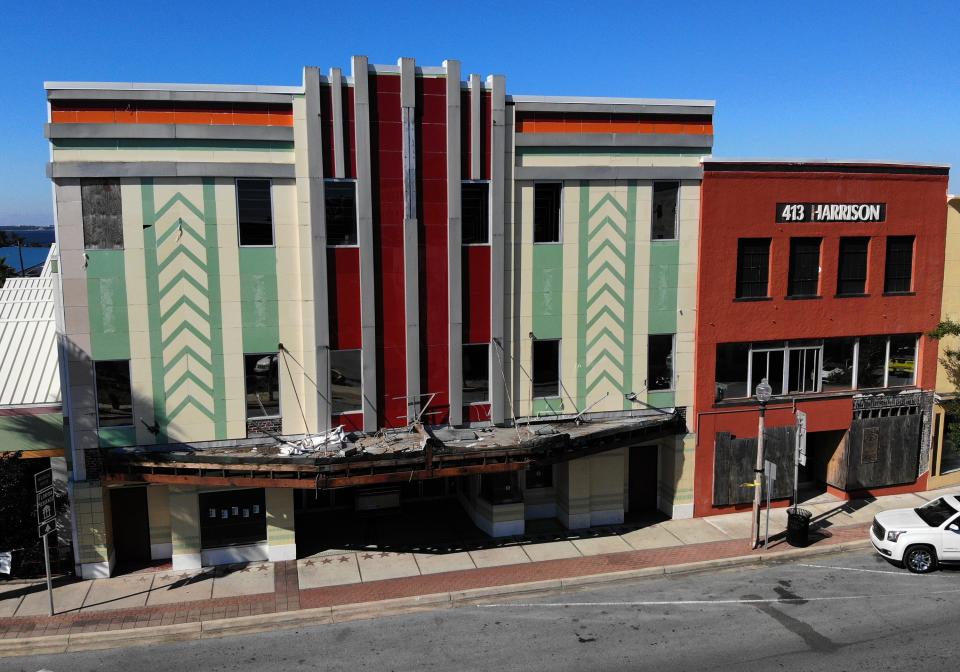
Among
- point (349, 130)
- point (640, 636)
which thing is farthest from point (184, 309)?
point (640, 636)

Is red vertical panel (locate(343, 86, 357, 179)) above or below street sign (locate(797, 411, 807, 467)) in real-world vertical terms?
above

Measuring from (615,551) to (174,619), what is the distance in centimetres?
1145

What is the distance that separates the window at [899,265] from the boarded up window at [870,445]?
4.55m

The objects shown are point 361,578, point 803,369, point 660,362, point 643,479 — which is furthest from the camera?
point 643,479

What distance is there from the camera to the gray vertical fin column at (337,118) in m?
19.2

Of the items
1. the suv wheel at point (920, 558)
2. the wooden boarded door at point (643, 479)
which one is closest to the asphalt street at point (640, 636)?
the suv wheel at point (920, 558)

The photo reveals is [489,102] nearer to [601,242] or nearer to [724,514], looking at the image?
[601,242]

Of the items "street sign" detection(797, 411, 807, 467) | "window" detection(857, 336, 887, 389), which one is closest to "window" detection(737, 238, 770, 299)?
"street sign" detection(797, 411, 807, 467)

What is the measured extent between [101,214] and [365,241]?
6392mm

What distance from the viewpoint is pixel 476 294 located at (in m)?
21.0

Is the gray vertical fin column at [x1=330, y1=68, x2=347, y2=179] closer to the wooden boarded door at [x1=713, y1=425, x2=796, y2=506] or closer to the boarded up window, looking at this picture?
the wooden boarded door at [x1=713, y1=425, x2=796, y2=506]

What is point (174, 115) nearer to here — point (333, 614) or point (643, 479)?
point (333, 614)

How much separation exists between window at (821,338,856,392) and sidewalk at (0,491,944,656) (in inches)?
170

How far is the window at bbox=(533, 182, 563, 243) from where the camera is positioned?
69.9ft
